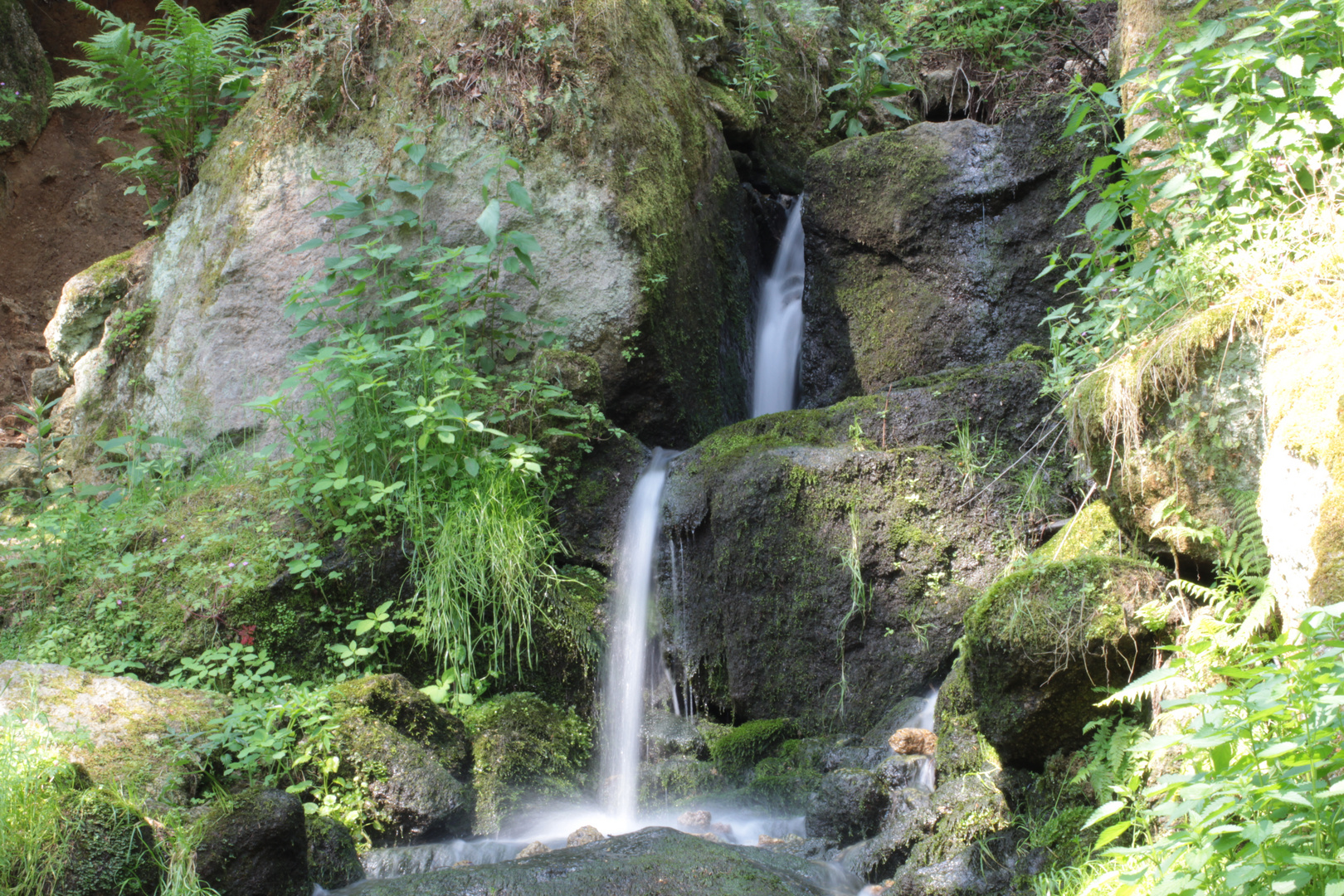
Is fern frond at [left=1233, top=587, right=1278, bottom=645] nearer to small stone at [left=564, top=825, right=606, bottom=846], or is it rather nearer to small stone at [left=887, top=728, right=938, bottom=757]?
small stone at [left=887, top=728, right=938, bottom=757]

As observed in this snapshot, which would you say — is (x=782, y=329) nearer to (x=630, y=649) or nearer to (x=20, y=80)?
(x=630, y=649)

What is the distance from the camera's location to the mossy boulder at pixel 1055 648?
3316 mm

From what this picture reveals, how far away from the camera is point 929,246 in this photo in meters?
6.88

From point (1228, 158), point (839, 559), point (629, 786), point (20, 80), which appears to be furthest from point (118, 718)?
point (20, 80)

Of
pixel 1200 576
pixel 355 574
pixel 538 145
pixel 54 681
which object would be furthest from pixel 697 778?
pixel 538 145

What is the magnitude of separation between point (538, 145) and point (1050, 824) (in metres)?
5.13

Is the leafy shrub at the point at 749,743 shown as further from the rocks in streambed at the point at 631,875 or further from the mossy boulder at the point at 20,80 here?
the mossy boulder at the point at 20,80

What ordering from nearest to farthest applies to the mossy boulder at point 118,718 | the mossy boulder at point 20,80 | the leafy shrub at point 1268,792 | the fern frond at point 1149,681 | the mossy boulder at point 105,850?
the leafy shrub at point 1268,792 → the fern frond at point 1149,681 → the mossy boulder at point 105,850 → the mossy boulder at point 118,718 → the mossy boulder at point 20,80

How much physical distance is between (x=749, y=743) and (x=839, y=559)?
104 centimetres

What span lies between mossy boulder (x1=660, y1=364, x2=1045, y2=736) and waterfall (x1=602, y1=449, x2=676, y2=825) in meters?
0.13

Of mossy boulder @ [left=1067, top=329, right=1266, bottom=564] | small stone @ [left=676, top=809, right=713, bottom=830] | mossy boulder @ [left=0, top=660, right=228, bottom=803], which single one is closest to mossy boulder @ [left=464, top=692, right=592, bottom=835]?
small stone @ [left=676, top=809, right=713, bottom=830]

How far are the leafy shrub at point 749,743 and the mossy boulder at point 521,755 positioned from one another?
0.70 metres

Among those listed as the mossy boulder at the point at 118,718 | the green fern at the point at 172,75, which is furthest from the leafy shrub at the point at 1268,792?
the green fern at the point at 172,75

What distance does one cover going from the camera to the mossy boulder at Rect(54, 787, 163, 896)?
3.02 metres
